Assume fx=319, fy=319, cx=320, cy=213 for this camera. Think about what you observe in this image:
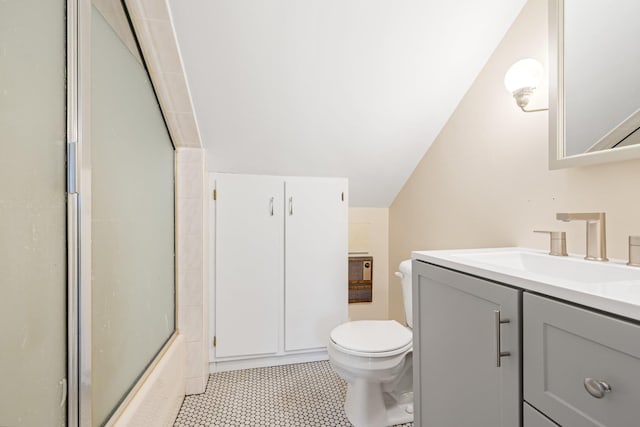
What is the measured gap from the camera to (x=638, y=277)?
2.72 feet

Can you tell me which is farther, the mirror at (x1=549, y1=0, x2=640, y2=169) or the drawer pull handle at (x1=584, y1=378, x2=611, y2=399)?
the mirror at (x1=549, y1=0, x2=640, y2=169)

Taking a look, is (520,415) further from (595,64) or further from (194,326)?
(194,326)

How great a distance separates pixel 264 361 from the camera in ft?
6.88

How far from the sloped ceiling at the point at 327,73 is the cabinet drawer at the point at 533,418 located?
55.4 inches

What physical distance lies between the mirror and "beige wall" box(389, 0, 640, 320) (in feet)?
0.23

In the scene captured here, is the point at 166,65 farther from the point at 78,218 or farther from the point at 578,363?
the point at 578,363

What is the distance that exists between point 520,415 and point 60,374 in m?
1.07

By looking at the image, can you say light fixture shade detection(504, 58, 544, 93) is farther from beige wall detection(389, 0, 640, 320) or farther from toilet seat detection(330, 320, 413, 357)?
toilet seat detection(330, 320, 413, 357)

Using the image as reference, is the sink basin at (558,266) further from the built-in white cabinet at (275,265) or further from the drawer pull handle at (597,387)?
the built-in white cabinet at (275,265)

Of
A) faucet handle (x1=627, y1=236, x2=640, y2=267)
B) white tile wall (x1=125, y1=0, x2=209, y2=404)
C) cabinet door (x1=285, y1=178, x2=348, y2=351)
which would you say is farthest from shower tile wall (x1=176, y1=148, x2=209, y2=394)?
faucet handle (x1=627, y1=236, x2=640, y2=267)

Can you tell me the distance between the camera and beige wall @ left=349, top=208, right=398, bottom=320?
8.20ft

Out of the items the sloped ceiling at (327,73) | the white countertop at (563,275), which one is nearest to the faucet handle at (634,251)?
the white countertop at (563,275)

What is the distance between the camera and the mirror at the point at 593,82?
37.2 inches

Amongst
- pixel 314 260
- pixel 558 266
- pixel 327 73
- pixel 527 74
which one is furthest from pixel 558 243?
pixel 314 260
